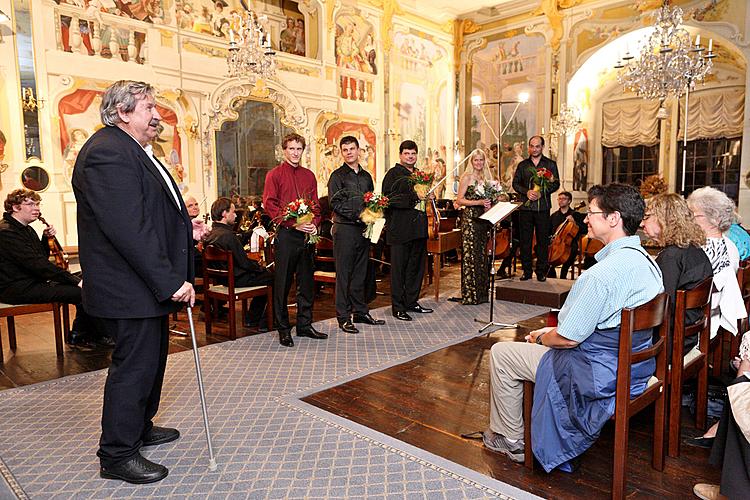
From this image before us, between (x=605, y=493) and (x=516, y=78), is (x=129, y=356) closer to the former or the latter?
(x=605, y=493)

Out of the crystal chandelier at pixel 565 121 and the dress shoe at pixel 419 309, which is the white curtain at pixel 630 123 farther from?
the dress shoe at pixel 419 309

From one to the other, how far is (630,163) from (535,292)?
852 cm

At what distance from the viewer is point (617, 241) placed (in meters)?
2.49

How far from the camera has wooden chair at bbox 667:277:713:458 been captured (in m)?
2.69

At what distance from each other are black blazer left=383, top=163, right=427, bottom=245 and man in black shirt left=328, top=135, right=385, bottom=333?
Answer: 462 mm

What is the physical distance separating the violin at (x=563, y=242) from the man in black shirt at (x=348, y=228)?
11.5ft

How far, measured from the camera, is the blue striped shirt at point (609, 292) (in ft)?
7.75

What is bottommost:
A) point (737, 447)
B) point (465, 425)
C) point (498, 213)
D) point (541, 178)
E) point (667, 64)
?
point (465, 425)

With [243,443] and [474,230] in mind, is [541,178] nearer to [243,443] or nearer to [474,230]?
[474,230]

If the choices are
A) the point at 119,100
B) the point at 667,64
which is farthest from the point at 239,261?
the point at 667,64

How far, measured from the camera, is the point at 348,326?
211 inches

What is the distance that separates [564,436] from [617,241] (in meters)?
0.93

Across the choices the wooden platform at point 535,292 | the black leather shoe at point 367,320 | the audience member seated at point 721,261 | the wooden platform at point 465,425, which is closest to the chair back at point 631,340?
the wooden platform at point 465,425

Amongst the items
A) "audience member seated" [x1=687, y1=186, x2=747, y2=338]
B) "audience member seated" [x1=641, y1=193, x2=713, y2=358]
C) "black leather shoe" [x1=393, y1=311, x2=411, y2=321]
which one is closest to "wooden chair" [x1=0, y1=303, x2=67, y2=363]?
"black leather shoe" [x1=393, y1=311, x2=411, y2=321]
